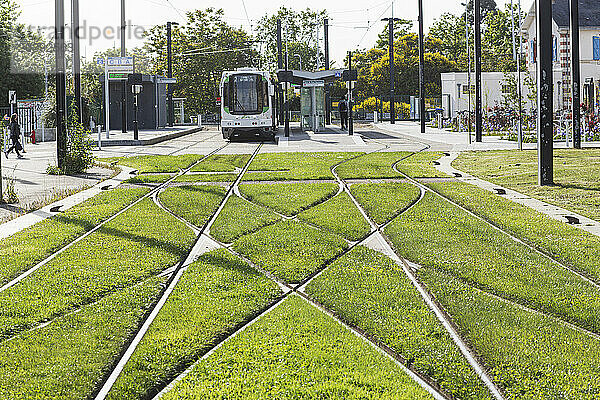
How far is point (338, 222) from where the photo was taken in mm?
11336

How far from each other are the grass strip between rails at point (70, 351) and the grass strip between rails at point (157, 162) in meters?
14.7

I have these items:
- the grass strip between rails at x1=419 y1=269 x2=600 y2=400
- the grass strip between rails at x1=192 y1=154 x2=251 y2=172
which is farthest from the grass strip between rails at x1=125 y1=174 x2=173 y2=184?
the grass strip between rails at x1=419 y1=269 x2=600 y2=400

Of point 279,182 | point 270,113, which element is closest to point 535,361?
point 279,182

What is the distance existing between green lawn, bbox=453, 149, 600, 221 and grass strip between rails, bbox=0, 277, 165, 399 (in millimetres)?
7314

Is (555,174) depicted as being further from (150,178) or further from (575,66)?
(575,66)

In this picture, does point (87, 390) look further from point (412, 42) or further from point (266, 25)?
point (266, 25)

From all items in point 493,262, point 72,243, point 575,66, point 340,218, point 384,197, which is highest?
point 575,66

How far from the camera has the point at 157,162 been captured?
79.8 feet

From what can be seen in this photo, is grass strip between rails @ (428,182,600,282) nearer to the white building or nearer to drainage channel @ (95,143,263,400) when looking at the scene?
drainage channel @ (95,143,263,400)

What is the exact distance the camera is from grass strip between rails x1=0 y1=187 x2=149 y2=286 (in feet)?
28.6

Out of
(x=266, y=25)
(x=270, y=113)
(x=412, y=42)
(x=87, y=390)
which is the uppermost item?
(x=266, y=25)

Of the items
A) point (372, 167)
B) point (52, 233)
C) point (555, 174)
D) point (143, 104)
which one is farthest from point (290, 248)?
point (143, 104)

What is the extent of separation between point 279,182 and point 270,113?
22.4 meters

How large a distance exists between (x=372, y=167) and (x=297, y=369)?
53.0 ft
